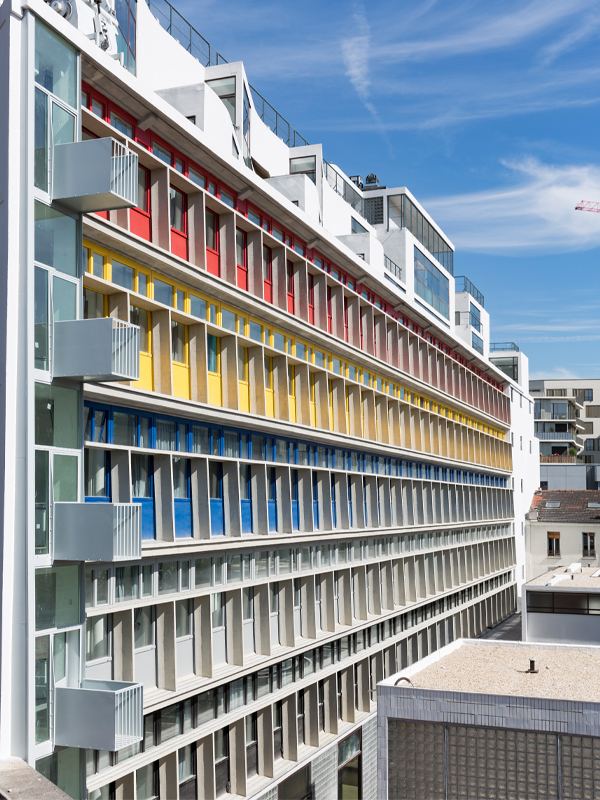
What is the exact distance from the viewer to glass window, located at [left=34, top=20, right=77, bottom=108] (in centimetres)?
1717

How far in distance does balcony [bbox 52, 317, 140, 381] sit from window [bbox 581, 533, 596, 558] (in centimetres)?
5460

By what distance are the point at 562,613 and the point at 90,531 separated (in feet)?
91.5

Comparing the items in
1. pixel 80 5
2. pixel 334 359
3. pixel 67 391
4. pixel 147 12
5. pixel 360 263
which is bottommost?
pixel 67 391

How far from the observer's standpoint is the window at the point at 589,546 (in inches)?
2557

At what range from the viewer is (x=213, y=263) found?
25.2 meters

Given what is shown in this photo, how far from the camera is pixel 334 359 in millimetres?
33875

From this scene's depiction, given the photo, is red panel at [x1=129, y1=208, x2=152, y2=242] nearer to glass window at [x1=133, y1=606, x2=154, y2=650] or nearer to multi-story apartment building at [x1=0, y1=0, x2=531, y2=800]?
multi-story apartment building at [x1=0, y1=0, x2=531, y2=800]

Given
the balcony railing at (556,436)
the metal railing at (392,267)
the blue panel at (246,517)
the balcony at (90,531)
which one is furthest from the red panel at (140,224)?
the balcony railing at (556,436)

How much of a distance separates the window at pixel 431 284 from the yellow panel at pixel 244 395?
82.8 feet

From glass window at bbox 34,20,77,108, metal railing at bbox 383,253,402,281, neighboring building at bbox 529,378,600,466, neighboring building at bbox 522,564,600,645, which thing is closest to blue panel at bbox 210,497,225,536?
glass window at bbox 34,20,77,108

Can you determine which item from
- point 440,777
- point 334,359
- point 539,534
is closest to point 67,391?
point 440,777

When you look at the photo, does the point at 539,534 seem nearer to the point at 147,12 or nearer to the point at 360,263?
the point at 360,263

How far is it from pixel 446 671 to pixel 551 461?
76.9m

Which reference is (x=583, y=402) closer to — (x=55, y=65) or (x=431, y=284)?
(x=431, y=284)
